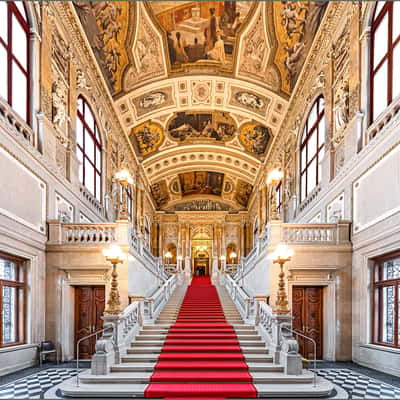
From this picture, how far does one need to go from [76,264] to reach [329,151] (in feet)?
29.3

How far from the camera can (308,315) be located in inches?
527

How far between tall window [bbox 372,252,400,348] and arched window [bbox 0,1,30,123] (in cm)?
1017

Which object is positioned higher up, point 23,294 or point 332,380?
point 23,294

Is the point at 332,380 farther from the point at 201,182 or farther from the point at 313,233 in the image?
the point at 201,182

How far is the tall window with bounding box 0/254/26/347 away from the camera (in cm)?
1044

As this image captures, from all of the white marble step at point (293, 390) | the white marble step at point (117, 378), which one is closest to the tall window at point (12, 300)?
the white marble step at point (117, 378)

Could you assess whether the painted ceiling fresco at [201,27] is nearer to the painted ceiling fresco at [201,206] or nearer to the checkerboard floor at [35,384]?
the checkerboard floor at [35,384]

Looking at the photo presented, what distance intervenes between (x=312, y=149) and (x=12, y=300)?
39.6 ft

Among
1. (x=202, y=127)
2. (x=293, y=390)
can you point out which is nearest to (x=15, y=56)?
(x=293, y=390)

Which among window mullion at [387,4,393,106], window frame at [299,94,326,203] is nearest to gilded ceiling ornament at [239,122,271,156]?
window frame at [299,94,326,203]

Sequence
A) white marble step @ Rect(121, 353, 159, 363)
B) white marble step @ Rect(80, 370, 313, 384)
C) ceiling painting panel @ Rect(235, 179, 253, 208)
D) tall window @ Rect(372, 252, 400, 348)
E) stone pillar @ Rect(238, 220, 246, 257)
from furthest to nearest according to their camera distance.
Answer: stone pillar @ Rect(238, 220, 246, 257) < ceiling painting panel @ Rect(235, 179, 253, 208) < tall window @ Rect(372, 252, 400, 348) < white marble step @ Rect(121, 353, 159, 363) < white marble step @ Rect(80, 370, 313, 384)

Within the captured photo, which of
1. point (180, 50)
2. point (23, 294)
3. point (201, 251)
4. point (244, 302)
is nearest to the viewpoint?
point (23, 294)

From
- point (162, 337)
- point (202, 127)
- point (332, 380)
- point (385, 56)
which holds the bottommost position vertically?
point (332, 380)

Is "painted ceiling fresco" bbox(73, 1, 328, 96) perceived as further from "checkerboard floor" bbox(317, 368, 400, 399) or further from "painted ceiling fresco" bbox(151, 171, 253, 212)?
"painted ceiling fresco" bbox(151, 171, 253, 212)
